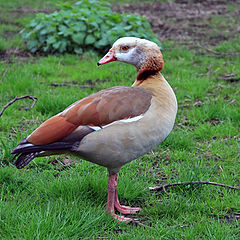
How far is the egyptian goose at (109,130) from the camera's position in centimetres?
325

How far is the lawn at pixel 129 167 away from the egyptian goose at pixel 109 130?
36 centimetres

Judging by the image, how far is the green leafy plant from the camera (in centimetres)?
787

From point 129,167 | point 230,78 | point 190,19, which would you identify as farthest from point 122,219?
point 190,19

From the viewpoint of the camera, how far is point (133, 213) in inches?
144

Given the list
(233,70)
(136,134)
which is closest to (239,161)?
(136,134)

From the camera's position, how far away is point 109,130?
128 inches

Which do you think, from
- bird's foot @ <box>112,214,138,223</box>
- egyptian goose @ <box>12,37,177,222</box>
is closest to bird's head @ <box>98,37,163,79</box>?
egyptian goose @ <box>12,37,177,222</box>

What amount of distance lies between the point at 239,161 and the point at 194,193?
0.94 metres

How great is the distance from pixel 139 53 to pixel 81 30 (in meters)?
4.41

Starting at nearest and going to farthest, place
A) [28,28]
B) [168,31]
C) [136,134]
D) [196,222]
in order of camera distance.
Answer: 1. [136,134]
2. [196,222]
3. [28,28]
4. [168,31]

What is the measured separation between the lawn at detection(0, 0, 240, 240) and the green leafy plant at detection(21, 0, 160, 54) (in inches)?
12.3

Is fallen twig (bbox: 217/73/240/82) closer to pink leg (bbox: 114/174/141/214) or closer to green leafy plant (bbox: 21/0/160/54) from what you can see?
green leafy plant (bbox: 21/0/160/54)

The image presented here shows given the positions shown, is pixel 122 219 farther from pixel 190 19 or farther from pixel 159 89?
pixel 190 19

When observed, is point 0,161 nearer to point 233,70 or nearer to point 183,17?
point 233,70
